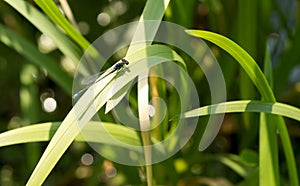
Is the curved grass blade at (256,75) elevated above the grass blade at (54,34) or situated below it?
below

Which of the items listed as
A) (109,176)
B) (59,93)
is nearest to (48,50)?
(59,93)

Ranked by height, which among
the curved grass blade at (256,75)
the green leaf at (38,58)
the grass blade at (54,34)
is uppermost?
the green leaf at (38,58)

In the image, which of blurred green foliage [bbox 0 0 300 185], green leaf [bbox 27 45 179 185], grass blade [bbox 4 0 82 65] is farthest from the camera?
blurred green foliage [bbox 0 0 300 185]

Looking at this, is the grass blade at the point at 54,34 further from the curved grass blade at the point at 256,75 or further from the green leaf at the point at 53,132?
the curved grass blade at the point at 256,75

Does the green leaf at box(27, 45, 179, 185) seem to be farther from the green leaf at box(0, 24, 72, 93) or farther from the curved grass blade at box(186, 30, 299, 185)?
the green leaf at box(0, 24, 72, 93)

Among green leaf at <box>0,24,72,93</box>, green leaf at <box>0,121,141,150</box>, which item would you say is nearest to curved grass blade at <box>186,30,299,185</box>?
green leaf at <box>0,121,141,150</box>

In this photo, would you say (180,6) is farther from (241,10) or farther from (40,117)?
(40,117)

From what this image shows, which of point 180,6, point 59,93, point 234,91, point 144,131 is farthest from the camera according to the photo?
point 59,93

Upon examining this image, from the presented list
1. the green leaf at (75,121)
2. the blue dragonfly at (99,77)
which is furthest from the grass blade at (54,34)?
the green leaf at (75,121)

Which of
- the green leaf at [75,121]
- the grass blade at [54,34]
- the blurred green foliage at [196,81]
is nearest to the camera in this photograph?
the green leaf at [75,121]

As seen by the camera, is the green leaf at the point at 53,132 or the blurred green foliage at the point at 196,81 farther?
the blurred green foliage at the point at 196,81

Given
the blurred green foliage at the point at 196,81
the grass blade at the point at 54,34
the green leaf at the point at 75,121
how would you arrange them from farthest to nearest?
the blurred green foliage at the point at 196,81, the grass blade at the point at 54,34, the green leaf at the point at 75,121
